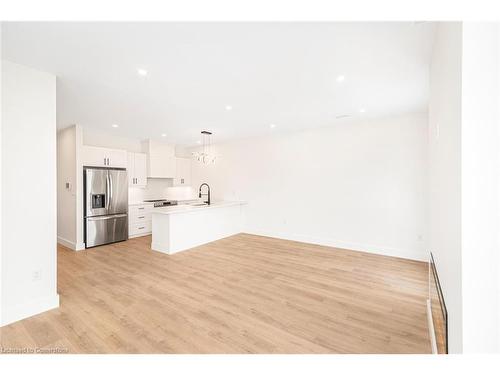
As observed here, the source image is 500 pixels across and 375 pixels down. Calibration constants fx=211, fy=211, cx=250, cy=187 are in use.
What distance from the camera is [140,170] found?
5852mm

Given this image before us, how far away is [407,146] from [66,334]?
539 centimetres

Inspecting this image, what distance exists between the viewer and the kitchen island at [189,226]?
13.8ft

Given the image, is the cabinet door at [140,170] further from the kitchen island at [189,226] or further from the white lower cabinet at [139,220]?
the kitchen island at [189,226]

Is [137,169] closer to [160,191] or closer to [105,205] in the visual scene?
[160,191]

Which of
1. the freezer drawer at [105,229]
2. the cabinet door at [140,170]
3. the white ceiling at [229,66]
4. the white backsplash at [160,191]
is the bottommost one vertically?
the freezer drawer at [105,229]

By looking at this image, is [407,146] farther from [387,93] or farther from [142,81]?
[142,81]

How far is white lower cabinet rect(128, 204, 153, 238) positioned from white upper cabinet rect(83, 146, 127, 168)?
1.14 meters

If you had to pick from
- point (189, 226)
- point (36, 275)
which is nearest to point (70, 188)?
point (189, 226)

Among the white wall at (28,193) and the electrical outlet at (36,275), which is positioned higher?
the white wall at (28,193)

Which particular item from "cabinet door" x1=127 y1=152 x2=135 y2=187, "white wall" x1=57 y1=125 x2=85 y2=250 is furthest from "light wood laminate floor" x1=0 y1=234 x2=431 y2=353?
"cabinet door" x1=127 y1=152 x2=135 y2=187

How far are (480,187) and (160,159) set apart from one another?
654 cm

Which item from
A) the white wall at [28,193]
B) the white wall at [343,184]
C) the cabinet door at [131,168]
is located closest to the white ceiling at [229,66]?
the white wall at [28,193]

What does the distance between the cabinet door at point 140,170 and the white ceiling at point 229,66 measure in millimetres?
1910

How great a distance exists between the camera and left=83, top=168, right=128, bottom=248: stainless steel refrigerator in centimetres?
457
